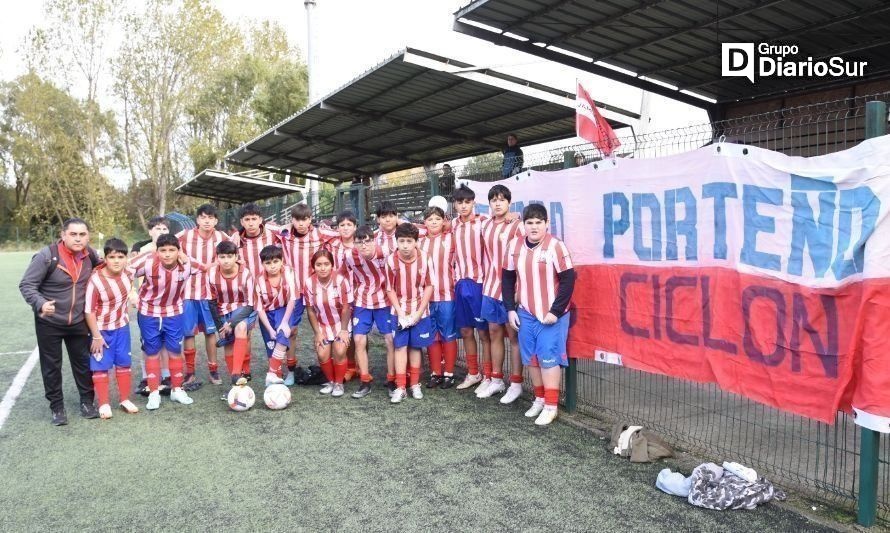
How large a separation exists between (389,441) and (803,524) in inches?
109

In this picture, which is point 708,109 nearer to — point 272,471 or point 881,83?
point 881,83

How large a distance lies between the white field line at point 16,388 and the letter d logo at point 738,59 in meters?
9.77

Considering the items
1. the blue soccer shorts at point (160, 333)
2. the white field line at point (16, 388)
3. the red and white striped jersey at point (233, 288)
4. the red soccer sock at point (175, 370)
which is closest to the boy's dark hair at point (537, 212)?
the red and white striped jersey at point (233, 288)

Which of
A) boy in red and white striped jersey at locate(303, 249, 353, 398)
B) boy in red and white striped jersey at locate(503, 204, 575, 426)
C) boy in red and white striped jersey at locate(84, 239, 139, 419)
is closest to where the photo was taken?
boy in red and white striped jersey at locate(503, 204, 575, 426)

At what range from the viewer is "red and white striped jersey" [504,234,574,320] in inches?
193

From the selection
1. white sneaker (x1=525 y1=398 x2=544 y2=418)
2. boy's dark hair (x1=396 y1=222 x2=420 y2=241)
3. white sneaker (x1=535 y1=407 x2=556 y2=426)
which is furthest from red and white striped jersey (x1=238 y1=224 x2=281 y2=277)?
white sneaker (x1=535 y1=407 x2=556 y2=426)

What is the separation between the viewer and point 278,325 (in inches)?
241

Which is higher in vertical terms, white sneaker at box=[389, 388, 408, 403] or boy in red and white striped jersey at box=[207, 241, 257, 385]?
boy in red and white striped jersey at box=[207, 241, 257, 385]

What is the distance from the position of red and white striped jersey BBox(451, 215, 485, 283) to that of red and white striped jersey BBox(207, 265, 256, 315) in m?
2.08

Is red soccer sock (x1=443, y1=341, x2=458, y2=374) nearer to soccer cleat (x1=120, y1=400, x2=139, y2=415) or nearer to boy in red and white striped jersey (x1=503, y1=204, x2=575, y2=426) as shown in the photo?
boy in red and white striped jersey (x1=503, y1=204, x2=575, y2=426)

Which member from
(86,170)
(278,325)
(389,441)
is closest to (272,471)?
(389,441)

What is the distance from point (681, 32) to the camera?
330 inches

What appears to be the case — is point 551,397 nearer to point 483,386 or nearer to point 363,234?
point 483,386

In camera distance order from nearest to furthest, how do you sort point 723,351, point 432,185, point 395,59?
point 723,351, point 432,185, point 395,59
